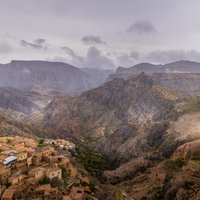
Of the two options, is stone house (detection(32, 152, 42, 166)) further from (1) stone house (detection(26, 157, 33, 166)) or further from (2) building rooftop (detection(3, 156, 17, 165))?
(2) building rooftop (detection(3, 156, 17, 165))

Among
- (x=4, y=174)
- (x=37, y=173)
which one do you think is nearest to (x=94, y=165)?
(x=37, y=173)

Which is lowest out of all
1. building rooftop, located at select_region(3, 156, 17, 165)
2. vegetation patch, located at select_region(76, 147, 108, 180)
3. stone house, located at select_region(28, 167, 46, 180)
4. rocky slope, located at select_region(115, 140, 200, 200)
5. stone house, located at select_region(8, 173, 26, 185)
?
vegetation patch, located at select_region(76, 147, 108, 180)

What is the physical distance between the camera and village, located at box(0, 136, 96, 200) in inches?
3430

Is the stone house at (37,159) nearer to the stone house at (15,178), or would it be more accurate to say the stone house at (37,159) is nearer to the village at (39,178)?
the village at (39,178)

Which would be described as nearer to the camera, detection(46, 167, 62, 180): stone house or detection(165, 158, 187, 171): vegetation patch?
detection(46, 167, 62, 180): stone house

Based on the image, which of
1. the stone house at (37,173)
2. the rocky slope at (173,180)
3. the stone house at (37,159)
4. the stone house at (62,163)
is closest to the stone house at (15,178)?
the stone house at (37,173)

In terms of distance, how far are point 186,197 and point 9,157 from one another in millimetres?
56208

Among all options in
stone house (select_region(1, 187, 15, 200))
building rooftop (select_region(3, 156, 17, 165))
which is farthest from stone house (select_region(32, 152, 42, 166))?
stone house (select_region(1, 187, 15, 200))

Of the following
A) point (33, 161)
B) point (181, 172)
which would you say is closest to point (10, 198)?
point (33, 161)

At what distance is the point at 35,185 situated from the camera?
90125 mm

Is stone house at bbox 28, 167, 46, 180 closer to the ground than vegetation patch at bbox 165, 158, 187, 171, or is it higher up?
higher up

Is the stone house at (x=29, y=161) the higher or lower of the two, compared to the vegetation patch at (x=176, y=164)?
higher

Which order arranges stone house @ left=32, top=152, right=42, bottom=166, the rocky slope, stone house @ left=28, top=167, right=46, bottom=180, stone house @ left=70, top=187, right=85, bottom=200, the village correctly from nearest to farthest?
the village < stone house @ left=70, top=187, right=85, bottom=200 < stone house @ left=28, top=167, right=46, bottom=180 < the rocky slope < stone house @ left=32, top=152, right=42, bottom=166

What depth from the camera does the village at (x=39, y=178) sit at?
286 ft
